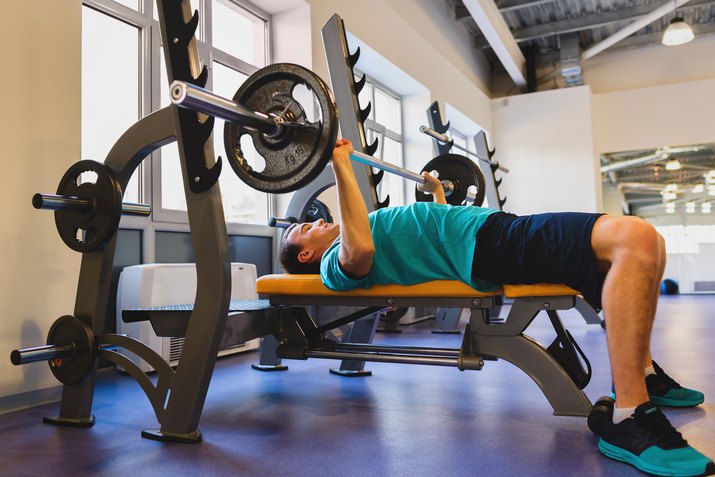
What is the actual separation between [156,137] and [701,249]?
28.8 ft

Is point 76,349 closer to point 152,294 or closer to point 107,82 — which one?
point 152,294

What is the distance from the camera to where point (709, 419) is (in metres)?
1.68

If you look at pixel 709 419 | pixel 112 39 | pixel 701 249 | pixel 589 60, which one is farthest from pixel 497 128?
pixel 709 419

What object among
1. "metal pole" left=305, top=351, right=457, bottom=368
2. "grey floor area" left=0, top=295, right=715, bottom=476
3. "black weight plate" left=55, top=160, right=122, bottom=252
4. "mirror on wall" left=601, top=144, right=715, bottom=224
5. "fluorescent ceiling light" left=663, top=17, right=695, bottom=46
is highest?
"fluorescent ceiling light" left=663, top=17, right=695, bottom=46

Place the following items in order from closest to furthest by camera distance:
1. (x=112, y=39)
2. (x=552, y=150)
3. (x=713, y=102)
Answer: (x=112, y=39) → (x=713, y=102) → (x=552, y=150)

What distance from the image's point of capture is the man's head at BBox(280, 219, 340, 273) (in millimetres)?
2029

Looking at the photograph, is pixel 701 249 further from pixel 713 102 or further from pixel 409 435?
pixel 409 435

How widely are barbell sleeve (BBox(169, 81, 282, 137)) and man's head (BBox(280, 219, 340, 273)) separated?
1.79 ft

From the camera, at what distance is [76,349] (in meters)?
1.81

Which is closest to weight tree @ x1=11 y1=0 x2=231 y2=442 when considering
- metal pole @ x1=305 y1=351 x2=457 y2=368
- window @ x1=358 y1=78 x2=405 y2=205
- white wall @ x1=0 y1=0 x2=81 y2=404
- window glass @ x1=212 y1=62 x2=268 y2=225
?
white wall @ x1=0 y1=0 x2=81 y2=404

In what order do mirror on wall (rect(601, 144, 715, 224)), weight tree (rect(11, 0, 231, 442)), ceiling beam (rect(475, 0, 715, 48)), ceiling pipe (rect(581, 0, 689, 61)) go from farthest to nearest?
mirror on wall (rect(601, 144, 715, 224)) < ceiling beam (rect(475, 0, 715, 48)) < ceiling pipe (rect(581, 0, 689, 61)) < weight tree (rect(11, 0, 231, 442))

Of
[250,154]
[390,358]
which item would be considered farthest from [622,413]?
[250,154]

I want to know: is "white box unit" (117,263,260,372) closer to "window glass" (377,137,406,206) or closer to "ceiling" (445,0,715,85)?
"window glass" (377,137,406,206)

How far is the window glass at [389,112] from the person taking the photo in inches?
239
